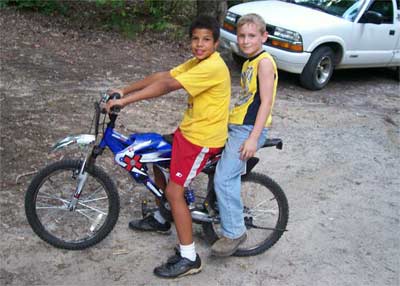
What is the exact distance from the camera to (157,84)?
328 cm

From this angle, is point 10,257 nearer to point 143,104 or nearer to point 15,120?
point 15,120

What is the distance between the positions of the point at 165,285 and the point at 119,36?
693 cm

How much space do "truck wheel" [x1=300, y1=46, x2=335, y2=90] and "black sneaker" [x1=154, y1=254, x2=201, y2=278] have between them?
520cm

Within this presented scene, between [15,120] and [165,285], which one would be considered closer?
[165,285]

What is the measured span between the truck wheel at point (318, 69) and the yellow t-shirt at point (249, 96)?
16.0ft

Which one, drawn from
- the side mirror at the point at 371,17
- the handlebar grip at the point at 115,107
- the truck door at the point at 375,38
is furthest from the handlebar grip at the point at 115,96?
the side mirror at the point at 371,17

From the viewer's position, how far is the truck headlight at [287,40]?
7.99 m

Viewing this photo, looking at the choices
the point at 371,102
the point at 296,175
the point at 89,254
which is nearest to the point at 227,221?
the point at 89,254

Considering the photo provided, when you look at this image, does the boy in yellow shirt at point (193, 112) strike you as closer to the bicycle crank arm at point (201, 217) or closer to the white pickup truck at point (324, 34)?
the bicycle crank arm at point (201, 217)

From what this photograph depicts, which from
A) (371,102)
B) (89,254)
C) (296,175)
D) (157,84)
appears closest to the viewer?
(157,84)

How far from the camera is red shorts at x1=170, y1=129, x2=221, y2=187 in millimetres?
3512

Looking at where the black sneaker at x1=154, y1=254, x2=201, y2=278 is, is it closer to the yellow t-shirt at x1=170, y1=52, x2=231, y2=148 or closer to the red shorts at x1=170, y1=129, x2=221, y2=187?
the red shorts at x1=170, y1=129, x2=221, y2=187

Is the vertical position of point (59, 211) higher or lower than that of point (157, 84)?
lower

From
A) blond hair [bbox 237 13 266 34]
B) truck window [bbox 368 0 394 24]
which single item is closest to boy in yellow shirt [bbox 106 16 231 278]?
blond hair [bbox 237 13 266 34]
